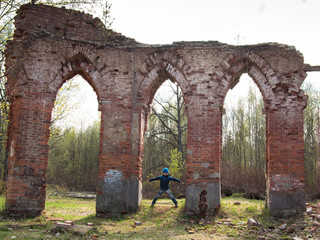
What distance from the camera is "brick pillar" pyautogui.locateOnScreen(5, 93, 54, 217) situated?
8.37 metres

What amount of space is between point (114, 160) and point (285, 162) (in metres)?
4.84

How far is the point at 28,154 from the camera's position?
861cm

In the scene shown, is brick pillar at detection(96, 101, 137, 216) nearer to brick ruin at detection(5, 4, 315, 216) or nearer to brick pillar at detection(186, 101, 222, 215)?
brick ruin at detection(5, 4, 315, 216)

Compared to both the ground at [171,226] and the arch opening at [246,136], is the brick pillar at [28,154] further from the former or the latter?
the arch opening at [246,136]

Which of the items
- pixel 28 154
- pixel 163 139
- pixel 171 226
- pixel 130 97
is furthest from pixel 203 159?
pixel 163 139

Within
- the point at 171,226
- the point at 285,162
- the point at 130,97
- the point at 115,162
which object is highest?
the point at 130,97

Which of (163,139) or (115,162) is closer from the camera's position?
(115,162)

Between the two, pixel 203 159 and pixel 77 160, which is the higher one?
pixel 203 159

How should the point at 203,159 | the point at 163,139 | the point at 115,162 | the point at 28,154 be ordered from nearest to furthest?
the point at 28,154 → the point at 203,159 → the point at 115,162 → the point at 163,139

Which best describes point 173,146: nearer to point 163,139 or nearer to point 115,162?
point 163,139

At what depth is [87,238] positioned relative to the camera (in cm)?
650

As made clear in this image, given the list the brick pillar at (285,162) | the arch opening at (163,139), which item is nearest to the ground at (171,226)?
the brick pillar at (285,162)

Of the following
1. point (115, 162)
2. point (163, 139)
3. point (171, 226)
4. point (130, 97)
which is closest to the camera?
point (171, 226)

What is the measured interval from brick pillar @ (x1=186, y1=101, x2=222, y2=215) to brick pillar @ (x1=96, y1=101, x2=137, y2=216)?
1.73m
